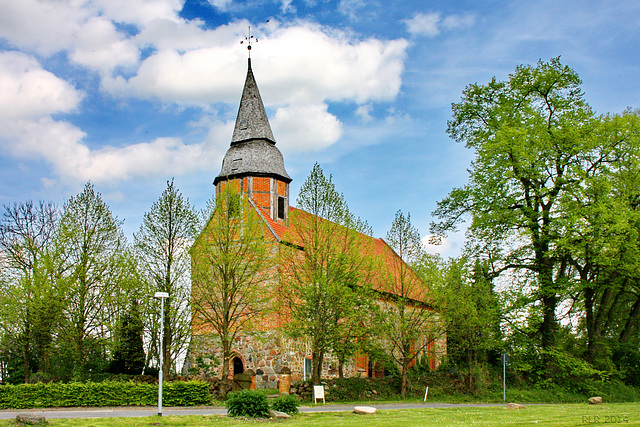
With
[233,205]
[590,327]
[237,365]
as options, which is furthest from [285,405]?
[590,327]

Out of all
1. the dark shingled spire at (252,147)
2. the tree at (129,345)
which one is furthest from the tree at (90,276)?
the dark shingled spire at (252,147)

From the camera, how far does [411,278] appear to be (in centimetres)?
2727

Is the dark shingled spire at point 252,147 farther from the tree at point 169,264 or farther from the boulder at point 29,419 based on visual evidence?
the boulder at point 29,419

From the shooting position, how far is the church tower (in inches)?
1278

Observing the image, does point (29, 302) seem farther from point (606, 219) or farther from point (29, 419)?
point (606, 219)

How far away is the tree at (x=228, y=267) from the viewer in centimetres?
2411

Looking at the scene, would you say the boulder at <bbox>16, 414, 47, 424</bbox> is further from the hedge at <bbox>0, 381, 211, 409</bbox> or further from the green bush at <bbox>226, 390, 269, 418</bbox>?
the hedge at <bbox>0, 381, 211, 409</bbox>

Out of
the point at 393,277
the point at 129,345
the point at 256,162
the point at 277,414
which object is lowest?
the point at 277,414

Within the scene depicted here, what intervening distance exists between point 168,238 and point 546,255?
19.4m

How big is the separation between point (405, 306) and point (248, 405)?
1291cm

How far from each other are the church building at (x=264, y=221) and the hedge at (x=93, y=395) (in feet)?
13.4

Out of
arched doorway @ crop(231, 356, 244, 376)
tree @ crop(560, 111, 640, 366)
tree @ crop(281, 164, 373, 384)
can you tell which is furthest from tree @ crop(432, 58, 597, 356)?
arched doorway @ crop(231, 356, 244, 376)

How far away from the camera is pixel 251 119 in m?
34.2

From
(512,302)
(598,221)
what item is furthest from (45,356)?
(598,221)
